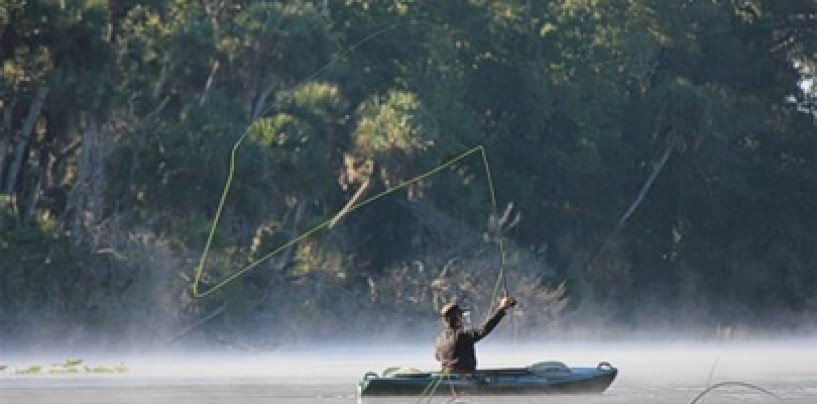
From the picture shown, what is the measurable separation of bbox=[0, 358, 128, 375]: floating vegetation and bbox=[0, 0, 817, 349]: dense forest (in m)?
2.91

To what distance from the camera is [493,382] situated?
30.9 meters

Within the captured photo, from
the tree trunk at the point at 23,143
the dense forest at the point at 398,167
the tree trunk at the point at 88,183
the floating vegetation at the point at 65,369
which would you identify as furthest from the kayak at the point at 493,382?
the tree trunk at the point at 23,143

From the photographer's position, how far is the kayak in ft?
100

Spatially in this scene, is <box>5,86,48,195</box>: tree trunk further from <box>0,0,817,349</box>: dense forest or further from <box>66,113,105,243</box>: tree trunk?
<box>66,113,105,243</box>: tree trunk

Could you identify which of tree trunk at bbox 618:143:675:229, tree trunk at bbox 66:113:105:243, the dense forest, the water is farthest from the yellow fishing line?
tree trunk at bbox 618:143:675:229

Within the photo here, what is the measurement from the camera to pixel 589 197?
6788 centimetres

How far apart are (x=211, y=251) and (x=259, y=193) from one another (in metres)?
2.09

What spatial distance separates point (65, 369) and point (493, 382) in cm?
1408

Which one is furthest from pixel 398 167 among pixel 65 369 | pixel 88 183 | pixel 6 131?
pixel 65 369

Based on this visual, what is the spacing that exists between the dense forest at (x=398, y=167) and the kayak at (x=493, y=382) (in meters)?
3.32

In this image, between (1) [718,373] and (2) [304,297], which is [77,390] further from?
(2) [304,297]

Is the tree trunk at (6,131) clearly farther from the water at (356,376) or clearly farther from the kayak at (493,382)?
the kayak at (493,382)

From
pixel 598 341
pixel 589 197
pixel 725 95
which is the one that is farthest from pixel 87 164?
pixel 725 95

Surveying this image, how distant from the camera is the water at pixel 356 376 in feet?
112
